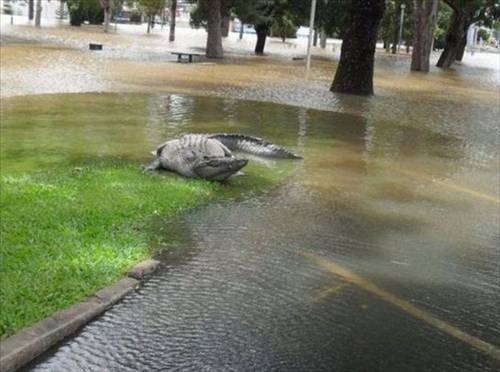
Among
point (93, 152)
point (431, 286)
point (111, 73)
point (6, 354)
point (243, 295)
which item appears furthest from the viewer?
point (111, 73)

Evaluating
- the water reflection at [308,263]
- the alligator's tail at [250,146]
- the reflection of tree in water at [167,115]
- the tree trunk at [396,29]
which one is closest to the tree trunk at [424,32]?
the tree trunk at [396,29]

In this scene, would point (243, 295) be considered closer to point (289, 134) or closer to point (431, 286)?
point (431, 286)

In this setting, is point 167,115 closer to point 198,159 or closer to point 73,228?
point 198,159

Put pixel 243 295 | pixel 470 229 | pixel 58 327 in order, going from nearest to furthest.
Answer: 1. pixel 58 327
2. pixel 243 295
3. pixel 470 229

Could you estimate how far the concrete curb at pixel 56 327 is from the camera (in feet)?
12.2

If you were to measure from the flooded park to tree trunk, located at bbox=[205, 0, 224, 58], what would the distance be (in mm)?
13131

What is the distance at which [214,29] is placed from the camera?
2806cm

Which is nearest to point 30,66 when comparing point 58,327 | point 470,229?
point 470,229

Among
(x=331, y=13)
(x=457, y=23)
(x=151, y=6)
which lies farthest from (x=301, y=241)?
(x=151, y=6)

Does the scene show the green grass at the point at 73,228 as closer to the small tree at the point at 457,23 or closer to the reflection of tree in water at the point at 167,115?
the reflection of tree in water at the point at 167,115

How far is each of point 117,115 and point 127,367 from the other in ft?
27.5

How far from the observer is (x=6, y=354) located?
367 cm

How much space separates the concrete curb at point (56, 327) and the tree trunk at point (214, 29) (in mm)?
23362

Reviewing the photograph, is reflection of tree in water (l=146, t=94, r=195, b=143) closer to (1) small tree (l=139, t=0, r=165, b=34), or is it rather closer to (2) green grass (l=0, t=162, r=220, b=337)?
(2) green grass (l=0, t=162, r=220, b=337)
